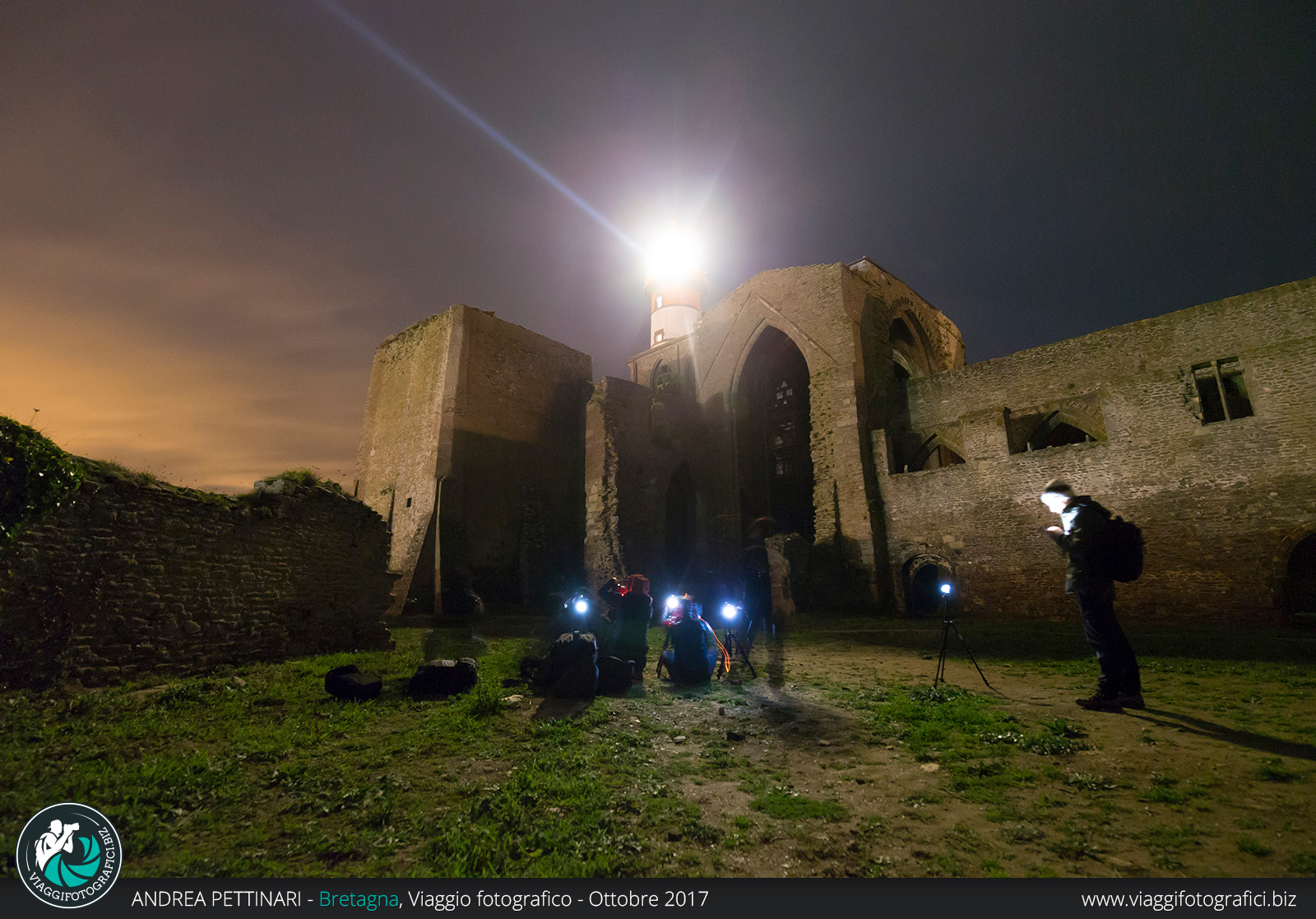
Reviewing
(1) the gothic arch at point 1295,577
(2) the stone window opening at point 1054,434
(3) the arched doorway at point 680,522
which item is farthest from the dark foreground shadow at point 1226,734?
(3) the arched doorway at point 680,522

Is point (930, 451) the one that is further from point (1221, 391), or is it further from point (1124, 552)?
point (1124, 552)

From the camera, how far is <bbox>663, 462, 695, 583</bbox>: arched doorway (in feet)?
66.7

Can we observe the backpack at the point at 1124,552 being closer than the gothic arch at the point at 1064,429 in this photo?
Yes

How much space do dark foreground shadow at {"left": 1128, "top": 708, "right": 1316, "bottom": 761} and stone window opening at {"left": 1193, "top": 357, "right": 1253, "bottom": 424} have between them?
10.7 meters

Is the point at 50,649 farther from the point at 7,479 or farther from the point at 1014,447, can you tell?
the point at 1014,447

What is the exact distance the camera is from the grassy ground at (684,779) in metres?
2.44

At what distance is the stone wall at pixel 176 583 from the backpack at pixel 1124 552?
378 inches

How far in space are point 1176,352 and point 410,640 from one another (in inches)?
697

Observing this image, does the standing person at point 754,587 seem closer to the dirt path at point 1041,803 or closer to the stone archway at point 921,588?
the dirt path at point 1041,803

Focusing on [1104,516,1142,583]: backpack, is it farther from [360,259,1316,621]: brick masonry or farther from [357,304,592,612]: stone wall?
[357,304,592,612]: stone wall

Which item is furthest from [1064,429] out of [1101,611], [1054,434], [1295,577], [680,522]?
[1101,611]

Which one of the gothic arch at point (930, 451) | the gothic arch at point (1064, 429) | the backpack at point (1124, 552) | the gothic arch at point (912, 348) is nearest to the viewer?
the backpack at point (1124, 552)

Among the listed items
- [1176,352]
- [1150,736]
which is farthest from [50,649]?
[1176,352]

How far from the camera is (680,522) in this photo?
20844mm
